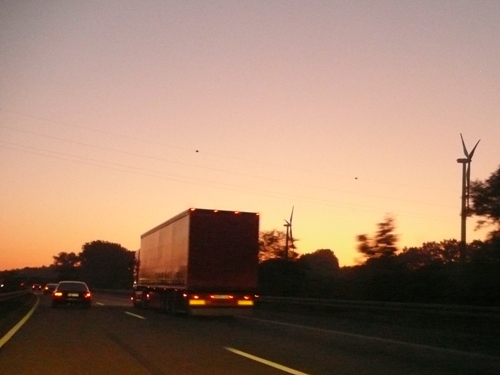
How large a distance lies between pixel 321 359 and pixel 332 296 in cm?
3112

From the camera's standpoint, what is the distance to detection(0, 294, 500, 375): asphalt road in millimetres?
14727

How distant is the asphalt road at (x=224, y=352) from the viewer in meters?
14.7

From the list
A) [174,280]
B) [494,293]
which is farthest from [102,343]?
[494,293]

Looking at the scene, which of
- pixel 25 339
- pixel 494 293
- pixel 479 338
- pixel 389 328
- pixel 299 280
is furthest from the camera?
pixel 299 280

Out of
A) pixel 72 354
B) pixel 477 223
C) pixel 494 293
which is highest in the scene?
pixel 477 223

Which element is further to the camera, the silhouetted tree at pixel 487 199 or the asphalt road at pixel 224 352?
the silhouetted tree at pixel 487 199

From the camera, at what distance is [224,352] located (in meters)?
17.9

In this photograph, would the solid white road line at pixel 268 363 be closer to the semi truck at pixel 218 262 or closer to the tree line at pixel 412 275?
the semi truck at pixel 218 262

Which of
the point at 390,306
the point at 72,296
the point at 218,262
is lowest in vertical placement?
the point at 72,296

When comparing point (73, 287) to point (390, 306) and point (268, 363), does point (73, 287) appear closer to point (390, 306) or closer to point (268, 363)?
point (390, 306)

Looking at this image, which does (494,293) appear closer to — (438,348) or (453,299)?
(453,299)

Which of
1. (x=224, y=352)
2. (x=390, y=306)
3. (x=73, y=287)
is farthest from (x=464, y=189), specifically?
(x=224, y=352)

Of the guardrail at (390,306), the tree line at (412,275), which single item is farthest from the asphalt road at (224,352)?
the tree line at (412,275)

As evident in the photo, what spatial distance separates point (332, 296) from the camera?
47656 mm
